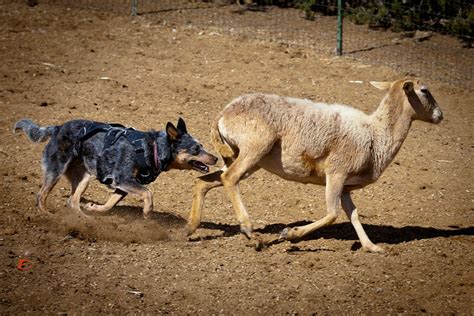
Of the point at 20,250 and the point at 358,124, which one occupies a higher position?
the point at 358,124

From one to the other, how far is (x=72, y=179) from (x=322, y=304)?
139 inches

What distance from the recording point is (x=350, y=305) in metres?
7.02

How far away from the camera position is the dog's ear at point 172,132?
8.34 m

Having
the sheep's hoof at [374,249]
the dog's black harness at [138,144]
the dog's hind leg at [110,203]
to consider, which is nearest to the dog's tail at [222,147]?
the dog's black harness at [138,144]

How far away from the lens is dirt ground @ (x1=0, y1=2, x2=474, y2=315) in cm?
707

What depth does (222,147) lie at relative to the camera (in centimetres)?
846

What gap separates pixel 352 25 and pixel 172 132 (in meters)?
10.6

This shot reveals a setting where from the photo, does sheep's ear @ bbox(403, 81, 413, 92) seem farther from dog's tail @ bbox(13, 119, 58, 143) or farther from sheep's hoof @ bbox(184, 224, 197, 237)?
dog's tail @ bbox(13, 119, 58, 143)

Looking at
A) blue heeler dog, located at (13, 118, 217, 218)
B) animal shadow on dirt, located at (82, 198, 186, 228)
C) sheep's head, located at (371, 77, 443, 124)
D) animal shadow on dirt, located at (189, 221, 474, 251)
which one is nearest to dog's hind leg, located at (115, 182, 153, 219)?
blue heeler dog, located at (13, 118, 217, 218)

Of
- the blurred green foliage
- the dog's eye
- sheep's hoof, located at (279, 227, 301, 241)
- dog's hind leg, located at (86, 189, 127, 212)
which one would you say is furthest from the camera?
the blurred green foliage

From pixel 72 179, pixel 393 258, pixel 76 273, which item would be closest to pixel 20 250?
pixel 76 273

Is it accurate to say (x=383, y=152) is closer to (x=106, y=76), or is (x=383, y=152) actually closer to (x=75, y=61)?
(x=106, y=76)

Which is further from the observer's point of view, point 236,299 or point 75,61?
point 75,61

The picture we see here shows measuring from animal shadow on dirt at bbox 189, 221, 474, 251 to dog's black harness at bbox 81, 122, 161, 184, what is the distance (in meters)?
0.93
